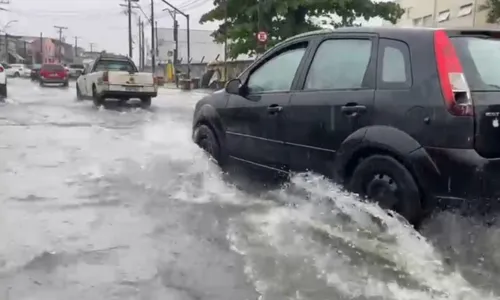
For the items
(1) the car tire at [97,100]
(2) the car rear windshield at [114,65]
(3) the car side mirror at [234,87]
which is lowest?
(1) the car tire at [97,100]

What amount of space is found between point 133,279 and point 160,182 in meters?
3.15

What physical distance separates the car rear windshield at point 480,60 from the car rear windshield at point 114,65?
18063 millimetres

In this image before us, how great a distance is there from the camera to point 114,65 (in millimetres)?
21984

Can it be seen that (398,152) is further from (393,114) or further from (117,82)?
(117,82)

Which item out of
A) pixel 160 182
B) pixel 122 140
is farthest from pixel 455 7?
pixel 160 182

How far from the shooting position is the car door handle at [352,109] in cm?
480

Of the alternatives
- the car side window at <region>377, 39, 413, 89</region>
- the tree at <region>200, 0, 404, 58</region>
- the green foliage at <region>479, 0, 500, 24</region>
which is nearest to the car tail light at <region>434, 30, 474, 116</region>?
the car side window at <region>377, 39, 413, 89</region>

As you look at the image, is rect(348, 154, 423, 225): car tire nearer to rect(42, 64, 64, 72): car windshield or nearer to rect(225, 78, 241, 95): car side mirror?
rect(225, 78, 241, 95): car side mirror

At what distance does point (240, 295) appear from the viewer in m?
3.78

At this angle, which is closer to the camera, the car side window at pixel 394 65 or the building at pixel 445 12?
the car side window at pixel 394 65

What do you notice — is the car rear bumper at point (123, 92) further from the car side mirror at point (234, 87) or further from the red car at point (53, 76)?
the red car at point (53, 76)

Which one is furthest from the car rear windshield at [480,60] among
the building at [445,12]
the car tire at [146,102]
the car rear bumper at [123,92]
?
the building at [445,12]

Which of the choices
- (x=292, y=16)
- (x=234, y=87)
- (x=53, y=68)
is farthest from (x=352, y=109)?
(x=53, y=68)

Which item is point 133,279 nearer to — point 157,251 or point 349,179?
point 157,251
